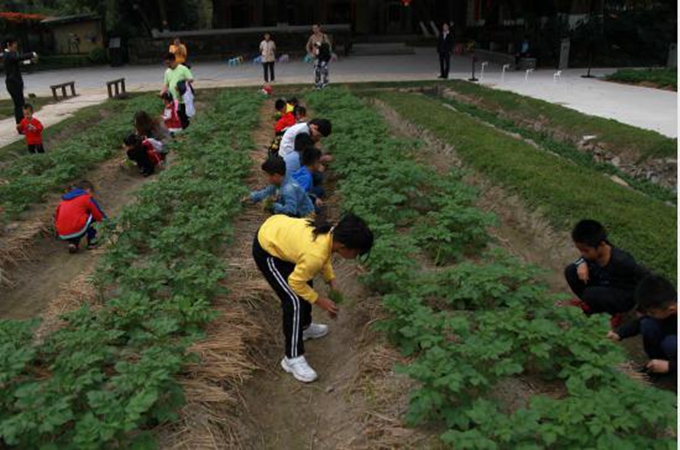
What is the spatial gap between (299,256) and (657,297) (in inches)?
99.8

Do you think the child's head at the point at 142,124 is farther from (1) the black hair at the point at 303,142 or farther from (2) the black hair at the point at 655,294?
(2) the black hair at the point at 655,294

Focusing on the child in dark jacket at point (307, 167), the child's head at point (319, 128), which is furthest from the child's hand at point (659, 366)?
the child's head at point (319, 128)

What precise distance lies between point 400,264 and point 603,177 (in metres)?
4.73

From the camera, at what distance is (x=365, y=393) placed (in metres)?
3.84

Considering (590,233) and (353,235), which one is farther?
(590,233)

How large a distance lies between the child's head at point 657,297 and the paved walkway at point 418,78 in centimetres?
756

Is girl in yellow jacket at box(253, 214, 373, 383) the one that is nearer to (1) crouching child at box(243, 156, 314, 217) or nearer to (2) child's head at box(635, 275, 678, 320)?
(1) crouching child at box(243, 156, 314, 217)

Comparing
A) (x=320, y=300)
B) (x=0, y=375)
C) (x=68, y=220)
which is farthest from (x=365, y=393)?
(x=68, y=220)

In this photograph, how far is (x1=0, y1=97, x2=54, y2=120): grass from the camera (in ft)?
51.0

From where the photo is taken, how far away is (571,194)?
267 inches

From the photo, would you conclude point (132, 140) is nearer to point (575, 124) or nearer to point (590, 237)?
point (590, 237)

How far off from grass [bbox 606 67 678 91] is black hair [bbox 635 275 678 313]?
15.0 meters

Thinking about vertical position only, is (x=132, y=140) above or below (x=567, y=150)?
above

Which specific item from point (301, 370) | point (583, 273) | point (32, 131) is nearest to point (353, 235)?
point (301, 370)
